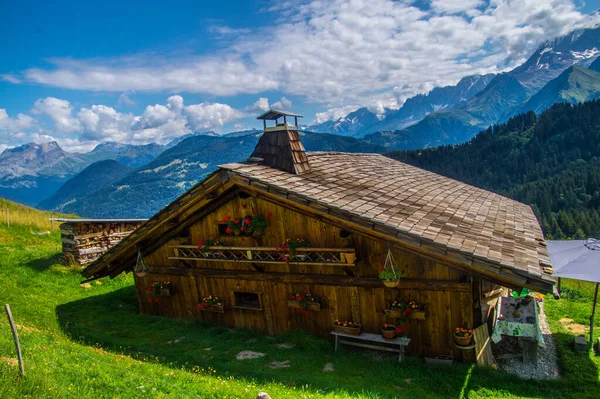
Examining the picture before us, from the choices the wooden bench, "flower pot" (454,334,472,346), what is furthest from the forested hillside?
the wooden bench

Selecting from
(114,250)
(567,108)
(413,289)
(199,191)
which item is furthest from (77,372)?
(567,108)

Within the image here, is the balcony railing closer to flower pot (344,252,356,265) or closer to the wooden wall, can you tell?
flower pot (344,252,356,265)

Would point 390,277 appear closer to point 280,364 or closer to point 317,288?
point 317,288

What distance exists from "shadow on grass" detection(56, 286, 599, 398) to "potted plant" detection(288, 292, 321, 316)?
806mm

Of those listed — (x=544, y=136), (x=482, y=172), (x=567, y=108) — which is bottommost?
(x=482, y=172)

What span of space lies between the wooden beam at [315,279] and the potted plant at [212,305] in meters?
0.70

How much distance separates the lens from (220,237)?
37.5 feet

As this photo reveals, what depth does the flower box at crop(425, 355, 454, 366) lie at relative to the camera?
9028 mm

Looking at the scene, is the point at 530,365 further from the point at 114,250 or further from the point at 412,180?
the point at 114,250

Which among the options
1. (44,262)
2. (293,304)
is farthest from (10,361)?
(44,262)

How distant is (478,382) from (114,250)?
1092 centimetres

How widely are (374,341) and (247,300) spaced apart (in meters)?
4.22

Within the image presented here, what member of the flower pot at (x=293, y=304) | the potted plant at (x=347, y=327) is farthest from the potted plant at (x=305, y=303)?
the potted plant at (x=347, y=327)

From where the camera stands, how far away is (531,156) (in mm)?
133375
